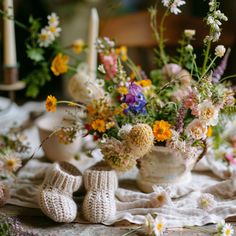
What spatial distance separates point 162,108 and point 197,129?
5.0 inches

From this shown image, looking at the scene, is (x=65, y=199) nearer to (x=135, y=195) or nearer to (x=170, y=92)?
(x=135, y=195)

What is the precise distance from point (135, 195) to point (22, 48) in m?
1.09

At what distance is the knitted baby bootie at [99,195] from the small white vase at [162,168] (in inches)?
3.5

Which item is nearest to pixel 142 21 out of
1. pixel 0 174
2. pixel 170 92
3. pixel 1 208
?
pixel 170 92

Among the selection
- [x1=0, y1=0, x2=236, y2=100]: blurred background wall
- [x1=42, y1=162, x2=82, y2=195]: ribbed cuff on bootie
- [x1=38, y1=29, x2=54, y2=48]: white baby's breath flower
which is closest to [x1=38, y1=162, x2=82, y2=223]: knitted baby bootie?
[x1=42, y1=162, x2=82, y2=195]: ribbed cuff on bootie

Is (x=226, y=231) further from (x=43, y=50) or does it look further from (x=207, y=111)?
(x=43, y=50)

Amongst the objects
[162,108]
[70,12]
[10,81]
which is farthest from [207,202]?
[70,12]

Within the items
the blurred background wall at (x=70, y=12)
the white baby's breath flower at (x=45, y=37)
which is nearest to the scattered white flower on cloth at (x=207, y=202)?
the white baby's breath flower at (x=45, y=37)

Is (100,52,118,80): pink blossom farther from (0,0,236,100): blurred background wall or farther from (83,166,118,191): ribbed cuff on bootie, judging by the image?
(0,0,236,100): blurred background wall

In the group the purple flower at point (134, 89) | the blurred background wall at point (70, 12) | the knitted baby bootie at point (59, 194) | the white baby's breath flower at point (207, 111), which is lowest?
the knitted baby bootie at point (59, 194)

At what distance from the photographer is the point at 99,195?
987 mm

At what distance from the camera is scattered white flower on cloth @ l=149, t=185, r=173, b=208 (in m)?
1.01

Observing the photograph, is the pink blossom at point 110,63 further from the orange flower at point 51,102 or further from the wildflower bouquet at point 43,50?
the orange flower at point 51,102

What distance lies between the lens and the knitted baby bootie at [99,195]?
3.18 ft
